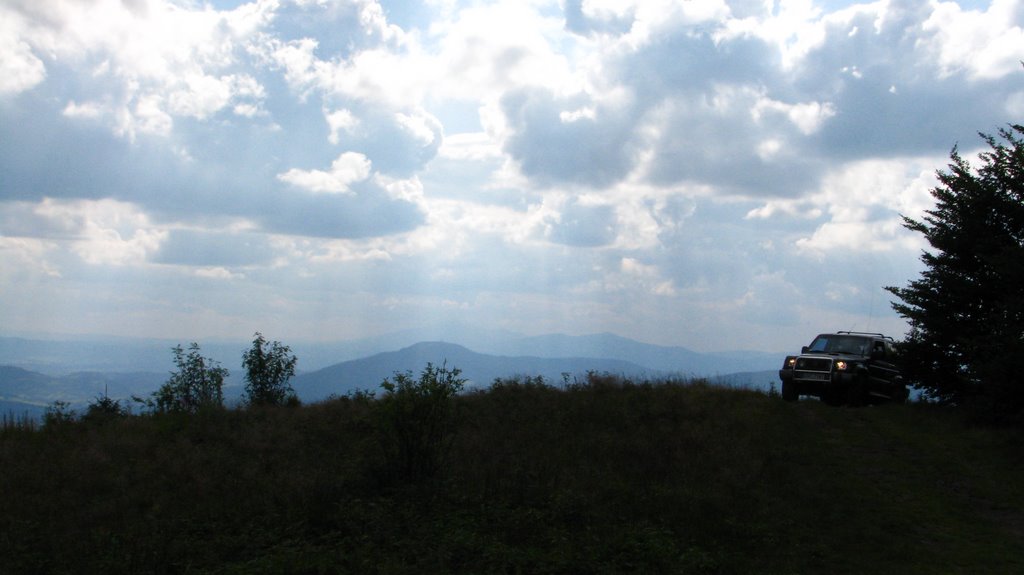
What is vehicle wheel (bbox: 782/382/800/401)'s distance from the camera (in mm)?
22297

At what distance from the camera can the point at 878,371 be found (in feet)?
75.1

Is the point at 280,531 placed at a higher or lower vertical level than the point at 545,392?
lower

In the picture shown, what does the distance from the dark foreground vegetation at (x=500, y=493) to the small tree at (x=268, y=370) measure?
4683mm

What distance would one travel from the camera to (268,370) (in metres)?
22.8

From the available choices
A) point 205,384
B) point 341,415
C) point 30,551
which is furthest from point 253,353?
point 30,551

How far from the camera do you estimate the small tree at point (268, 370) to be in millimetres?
22422

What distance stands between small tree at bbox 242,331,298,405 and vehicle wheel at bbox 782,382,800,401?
579 inches

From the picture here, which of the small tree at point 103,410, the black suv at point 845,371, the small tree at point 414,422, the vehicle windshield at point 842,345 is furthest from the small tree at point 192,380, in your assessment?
the vehicle windshield at point 842,345

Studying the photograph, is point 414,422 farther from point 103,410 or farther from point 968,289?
point 968,289

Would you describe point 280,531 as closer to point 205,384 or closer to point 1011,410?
point 205,384

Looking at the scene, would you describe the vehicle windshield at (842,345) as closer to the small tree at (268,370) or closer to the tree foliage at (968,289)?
the tree foliage at (968,289)

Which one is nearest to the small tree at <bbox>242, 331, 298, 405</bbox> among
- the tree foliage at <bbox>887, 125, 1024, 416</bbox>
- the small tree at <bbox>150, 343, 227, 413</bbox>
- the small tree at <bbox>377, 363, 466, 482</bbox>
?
the small tree at <bbox>150, 343, 227, 413</bbox>

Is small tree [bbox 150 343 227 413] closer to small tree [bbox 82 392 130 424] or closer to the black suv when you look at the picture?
small tree [bbox 82 392 130 424]

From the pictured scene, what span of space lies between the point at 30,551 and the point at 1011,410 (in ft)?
60.5
